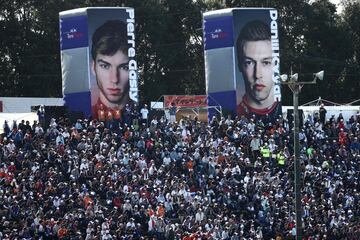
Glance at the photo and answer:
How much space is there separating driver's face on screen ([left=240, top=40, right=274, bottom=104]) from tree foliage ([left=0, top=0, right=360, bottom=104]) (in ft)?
71.2

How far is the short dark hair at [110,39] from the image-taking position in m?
58.2

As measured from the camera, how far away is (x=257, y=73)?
60250 mm

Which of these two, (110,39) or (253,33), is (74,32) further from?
(253,33)

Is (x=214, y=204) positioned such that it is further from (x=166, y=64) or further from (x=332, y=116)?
(x=166, y=64)

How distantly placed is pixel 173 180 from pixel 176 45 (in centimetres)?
3410

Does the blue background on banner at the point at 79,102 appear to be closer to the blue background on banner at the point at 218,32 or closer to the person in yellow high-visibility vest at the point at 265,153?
the blue background on banner at the point at 218,32

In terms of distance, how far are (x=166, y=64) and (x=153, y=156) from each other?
30.6m

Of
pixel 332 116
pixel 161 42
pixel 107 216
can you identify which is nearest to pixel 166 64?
pixel 161 42

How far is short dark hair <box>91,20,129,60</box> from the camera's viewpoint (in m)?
58.2

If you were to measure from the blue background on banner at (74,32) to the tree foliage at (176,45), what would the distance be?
2042 centimetres

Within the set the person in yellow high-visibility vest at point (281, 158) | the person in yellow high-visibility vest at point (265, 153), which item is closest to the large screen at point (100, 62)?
the person in yellow high-visibility vest at point (265, 153)

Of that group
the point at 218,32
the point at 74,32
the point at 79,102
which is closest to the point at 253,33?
the point at 218,32

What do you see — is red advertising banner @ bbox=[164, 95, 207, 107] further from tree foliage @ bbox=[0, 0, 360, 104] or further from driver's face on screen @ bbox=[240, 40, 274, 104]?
tree foliage @ bbox=[0, 0, 360, 104]

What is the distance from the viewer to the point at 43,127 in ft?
180
